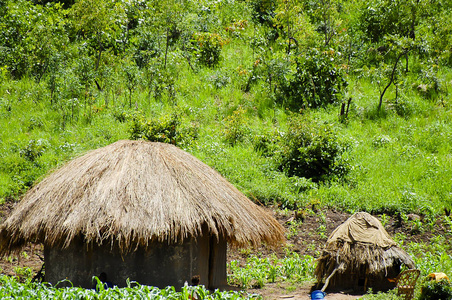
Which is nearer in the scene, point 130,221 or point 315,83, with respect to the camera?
point 130,221

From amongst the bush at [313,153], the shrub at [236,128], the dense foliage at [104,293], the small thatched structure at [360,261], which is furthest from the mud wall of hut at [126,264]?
the shrub at [236,128]

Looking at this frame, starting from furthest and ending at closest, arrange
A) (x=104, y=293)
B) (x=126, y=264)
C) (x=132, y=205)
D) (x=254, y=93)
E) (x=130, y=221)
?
(x=254, y=93)
(x=126, y=264)
(x=132, y=205)
(x=130, y=221)
(x=104, y=293)

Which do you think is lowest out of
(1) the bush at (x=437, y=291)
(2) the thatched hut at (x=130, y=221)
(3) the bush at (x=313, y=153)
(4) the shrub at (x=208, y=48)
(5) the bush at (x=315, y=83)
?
(1) the bush at (x=437, y=291)

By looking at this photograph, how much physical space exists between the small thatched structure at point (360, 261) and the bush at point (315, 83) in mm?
8196

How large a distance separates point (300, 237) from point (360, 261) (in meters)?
2.87

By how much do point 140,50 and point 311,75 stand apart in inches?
228

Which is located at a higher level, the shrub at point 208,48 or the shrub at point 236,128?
the shrub at point 208,48

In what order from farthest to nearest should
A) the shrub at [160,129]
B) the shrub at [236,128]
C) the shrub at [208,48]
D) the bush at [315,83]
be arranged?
the shrub at [208,48], the bush at [315,83], the shrub at [236,128], the shrub at [160,129]

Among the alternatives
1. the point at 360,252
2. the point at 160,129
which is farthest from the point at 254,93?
the point at 360,252

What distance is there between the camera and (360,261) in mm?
8414

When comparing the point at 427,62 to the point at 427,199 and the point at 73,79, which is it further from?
the point at 73,79

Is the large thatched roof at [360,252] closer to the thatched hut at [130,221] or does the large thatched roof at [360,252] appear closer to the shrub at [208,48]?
the thatched hut at [130,221]

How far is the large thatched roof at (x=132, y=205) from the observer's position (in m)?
6.96

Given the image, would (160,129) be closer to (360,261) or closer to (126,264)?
(126,264)
